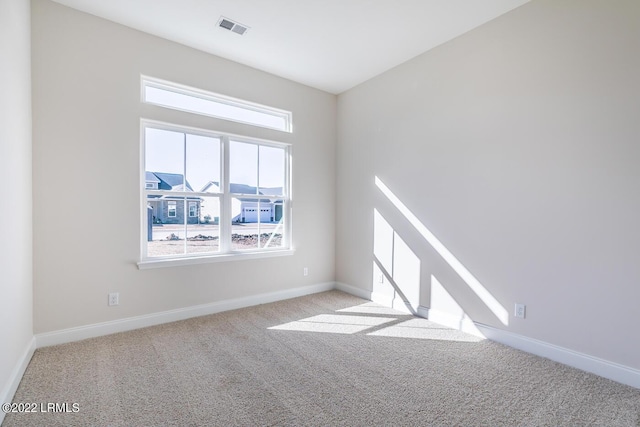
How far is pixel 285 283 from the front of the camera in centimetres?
411

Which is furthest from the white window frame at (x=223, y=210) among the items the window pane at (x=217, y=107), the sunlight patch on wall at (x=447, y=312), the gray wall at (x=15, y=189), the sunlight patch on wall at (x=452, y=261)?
the sunlight patch on wall at (x=447, y=312)

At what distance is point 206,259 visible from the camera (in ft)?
11.2

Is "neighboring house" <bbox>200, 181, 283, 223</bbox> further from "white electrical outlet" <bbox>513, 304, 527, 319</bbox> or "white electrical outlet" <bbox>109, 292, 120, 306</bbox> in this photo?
"white electrical outlet" <bbox>513, 304, 527, 319</bbox>

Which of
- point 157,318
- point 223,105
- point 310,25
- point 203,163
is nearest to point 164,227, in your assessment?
point 203,163

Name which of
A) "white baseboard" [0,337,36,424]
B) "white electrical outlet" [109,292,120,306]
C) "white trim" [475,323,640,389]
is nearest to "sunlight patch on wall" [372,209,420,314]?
"white trim" [475,323,640,389]

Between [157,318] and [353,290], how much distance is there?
2464 mm

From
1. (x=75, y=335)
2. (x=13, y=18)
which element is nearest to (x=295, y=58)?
(x=13, y=18)

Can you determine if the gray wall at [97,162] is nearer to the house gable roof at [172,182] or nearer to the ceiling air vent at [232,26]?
the house gable roof at [172,182]

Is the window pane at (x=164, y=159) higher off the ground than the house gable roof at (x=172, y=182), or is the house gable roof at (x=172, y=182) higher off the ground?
the window pane at (x=164, y=159)

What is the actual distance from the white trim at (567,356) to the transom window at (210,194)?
2.63 metres

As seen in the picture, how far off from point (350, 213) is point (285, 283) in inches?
53.0

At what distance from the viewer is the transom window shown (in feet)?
10.4

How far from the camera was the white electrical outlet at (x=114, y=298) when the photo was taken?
→ 9.44 ft

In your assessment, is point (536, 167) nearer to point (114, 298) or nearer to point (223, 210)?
point (223, 210)
